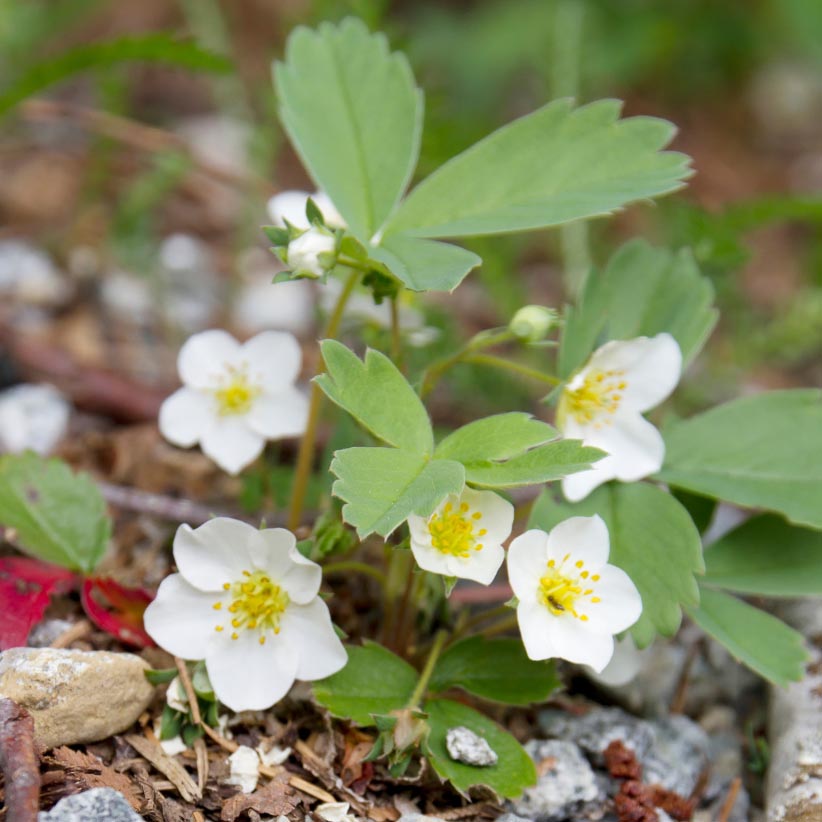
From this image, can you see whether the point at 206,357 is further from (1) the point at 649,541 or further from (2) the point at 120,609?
(1) the point at 649,541

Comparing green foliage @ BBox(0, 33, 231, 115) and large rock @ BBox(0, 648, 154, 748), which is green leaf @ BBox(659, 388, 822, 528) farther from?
green foliage @ BBox(0, 33, 231, 115)

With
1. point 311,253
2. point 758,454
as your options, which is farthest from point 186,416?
point 758,454

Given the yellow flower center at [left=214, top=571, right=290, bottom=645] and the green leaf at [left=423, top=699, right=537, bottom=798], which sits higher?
the yellow flower center at [left=214, top=571, right=290, bottom=645]

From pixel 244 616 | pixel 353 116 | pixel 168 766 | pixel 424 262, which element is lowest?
pixel 168 766

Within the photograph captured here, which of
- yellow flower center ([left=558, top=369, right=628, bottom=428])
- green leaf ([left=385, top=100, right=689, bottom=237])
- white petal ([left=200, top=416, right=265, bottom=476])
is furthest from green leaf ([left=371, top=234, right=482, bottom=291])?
white petal ([left=200, top=416, right=265, bottom=476])

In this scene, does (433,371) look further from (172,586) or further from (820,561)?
(820,561)

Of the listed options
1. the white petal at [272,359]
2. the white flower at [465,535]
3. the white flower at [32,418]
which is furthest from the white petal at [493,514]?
the white flower at [32,418]
